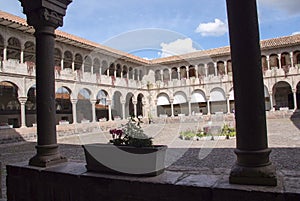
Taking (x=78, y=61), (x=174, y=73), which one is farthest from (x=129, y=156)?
(x=174, y=73)

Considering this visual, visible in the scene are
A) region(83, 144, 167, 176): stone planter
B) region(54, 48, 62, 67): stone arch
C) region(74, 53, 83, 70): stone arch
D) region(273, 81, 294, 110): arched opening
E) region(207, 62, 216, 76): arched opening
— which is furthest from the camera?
region(207, 62, 216, 76): arched opening

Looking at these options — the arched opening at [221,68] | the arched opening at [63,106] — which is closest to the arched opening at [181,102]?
the arched opening at [221,68]

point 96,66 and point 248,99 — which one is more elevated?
point 96,66

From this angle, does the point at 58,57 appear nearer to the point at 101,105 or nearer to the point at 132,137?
the point at 101,105

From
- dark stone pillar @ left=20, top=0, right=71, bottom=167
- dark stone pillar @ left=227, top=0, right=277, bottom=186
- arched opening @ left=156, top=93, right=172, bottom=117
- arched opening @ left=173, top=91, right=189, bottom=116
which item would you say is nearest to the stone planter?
dark stone pillar @ left=227, top=0, right=277, bottom=186

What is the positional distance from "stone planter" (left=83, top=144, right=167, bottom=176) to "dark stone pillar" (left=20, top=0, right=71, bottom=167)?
0.90 meters

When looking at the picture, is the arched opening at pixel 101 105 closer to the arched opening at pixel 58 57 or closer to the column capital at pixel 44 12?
the arched opening at pixel 58 57

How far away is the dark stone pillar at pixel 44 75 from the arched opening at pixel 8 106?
20.6 meters

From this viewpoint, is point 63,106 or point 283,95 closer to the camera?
point 63,106

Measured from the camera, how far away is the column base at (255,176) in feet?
7.20

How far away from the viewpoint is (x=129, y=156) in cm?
278

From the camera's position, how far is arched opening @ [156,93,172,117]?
104 ft

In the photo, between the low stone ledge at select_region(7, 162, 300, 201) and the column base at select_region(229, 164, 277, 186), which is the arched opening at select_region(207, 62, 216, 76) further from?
the column base at select_region(229, 164, 277, 186)

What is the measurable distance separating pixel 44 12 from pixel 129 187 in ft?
8.75
